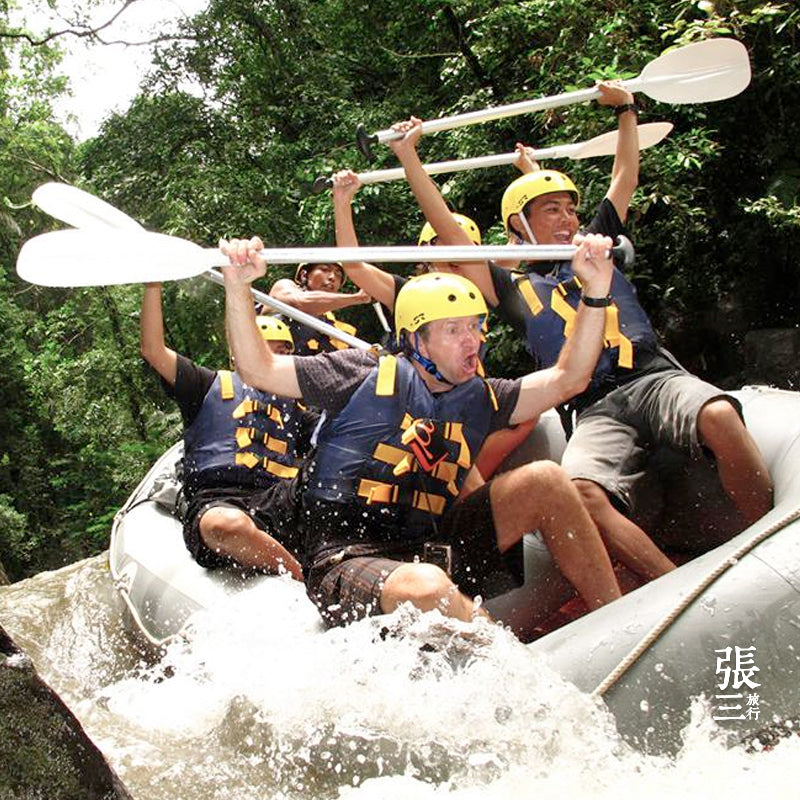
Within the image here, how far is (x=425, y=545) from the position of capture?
2779 millimetres

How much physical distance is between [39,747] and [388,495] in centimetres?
136

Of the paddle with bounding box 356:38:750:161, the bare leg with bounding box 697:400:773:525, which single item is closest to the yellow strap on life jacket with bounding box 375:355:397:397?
the bare leg with bounding box 697:400:773:525

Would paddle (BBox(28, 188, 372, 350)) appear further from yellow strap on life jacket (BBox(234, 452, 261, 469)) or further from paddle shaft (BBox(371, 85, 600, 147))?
paddle shaft (BBox(371, 85, 600, 147))

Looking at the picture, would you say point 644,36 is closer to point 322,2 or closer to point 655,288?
point 655,288

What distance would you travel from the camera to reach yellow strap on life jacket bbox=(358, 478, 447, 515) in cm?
281

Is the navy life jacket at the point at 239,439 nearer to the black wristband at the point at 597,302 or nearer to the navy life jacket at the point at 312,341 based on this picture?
the navy life jacket at the point at 312,341

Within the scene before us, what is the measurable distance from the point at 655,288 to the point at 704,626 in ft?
16.9

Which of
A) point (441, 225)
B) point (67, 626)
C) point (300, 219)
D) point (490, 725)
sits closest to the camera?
point (490, 725)

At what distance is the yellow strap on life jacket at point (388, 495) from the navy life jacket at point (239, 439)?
1194mm

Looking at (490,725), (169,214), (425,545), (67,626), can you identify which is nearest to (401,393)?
(425,545)

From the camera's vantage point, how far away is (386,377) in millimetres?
2850

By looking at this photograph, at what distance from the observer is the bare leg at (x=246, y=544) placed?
3504 mm

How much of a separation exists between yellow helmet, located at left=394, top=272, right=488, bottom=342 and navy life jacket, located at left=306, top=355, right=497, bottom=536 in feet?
0.51

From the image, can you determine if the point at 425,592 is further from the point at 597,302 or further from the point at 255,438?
the point at 255,438
